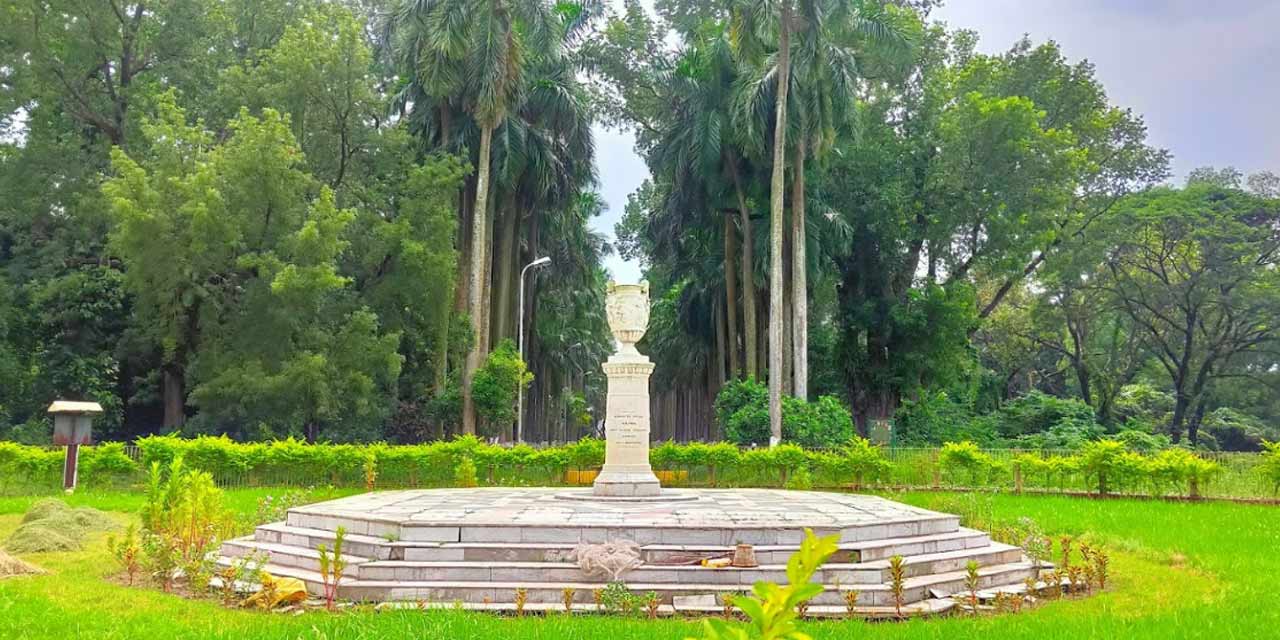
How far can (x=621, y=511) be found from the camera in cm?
1036

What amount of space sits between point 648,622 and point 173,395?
949 inches

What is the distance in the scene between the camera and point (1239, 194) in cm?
3516

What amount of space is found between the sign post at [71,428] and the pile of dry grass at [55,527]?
505cm

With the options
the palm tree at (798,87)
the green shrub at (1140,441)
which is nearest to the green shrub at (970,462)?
the palm tree at (798,87)

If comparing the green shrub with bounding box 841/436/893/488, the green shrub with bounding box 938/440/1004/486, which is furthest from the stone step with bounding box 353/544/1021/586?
the green shrub with bounding box 938/440/1004/486

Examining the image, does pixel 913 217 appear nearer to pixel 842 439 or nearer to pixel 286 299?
pixel 842 439

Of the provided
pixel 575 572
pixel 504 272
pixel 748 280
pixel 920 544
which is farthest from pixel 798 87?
pixel 575 572

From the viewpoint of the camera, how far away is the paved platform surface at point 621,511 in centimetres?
895

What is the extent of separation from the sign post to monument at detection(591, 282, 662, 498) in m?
10.9

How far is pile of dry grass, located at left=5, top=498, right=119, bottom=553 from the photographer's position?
10923 mm

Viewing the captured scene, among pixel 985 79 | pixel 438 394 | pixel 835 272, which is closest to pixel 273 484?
pixel 438 394

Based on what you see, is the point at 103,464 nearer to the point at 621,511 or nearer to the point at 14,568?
the point at 14,568

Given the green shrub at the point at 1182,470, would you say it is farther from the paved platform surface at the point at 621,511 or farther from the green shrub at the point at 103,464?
the green shrub at the point at 103,464

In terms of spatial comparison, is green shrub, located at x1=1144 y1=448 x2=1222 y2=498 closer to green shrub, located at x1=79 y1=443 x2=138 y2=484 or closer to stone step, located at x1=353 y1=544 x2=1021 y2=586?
stone step, located at x1=353 y1=544 x2=1021 y2=586
